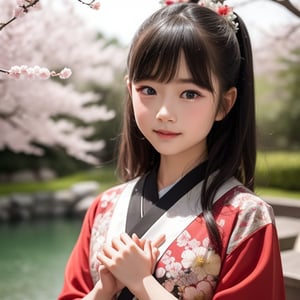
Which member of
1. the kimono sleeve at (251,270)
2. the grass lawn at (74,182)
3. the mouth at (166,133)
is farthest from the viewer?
the grass lawn at (74,182)

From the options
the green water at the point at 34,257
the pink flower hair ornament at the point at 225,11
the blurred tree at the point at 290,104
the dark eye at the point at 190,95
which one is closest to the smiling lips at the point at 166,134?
the dark eye at the point at 190,95

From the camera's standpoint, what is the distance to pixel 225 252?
147 cm

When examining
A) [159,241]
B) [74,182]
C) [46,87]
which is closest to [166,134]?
[159,241]

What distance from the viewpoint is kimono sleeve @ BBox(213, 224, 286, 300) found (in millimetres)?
1438

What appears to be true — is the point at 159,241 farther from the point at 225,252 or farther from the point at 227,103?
the point at 227,103

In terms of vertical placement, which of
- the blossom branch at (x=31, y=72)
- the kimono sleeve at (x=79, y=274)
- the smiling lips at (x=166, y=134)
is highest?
the blossom branch at (x=31, y=72)

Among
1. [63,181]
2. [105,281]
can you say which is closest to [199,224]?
[105,281]

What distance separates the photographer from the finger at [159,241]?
4.93 ft

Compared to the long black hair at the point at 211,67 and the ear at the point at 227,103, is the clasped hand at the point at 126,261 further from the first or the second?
the ear at the point at 227,103

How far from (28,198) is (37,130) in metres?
2.45

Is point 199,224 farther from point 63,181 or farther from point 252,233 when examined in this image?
point 63,181

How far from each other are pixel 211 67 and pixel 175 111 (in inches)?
6.3

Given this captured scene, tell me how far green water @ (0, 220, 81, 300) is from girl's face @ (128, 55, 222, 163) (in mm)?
3457

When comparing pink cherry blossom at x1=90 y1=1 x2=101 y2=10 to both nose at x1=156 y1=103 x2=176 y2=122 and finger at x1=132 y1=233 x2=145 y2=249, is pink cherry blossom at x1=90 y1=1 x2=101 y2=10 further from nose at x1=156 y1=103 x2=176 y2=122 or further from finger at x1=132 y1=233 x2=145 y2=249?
finger at x1=132 y1=233 x2=145 y2=249
